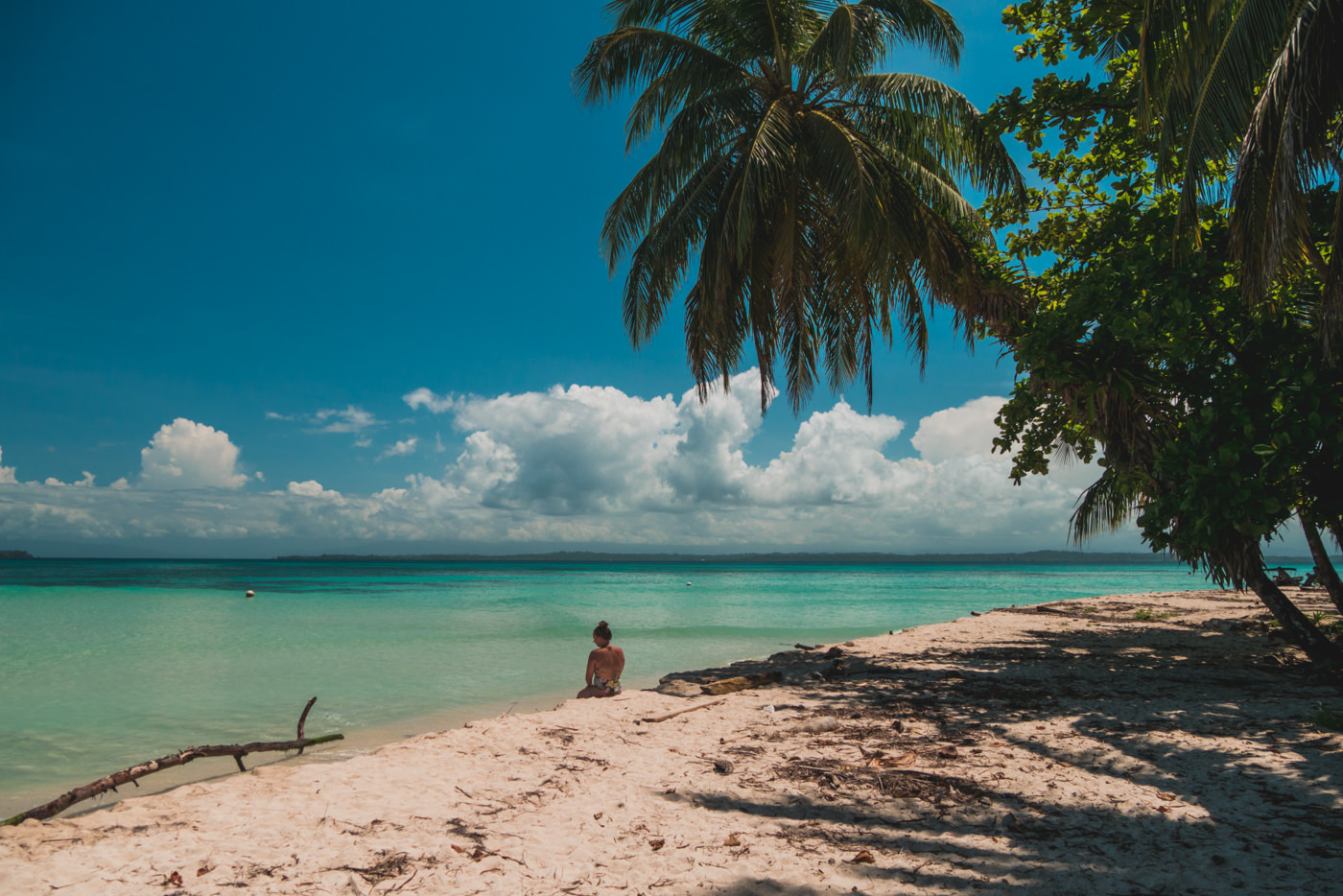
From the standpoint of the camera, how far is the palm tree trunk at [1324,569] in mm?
7004

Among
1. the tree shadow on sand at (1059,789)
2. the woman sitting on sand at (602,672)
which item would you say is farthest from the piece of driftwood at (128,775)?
the tree shadow on sand at (1059,789)

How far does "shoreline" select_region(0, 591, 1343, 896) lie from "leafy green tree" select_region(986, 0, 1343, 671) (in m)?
1.54

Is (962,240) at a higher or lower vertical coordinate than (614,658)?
higher

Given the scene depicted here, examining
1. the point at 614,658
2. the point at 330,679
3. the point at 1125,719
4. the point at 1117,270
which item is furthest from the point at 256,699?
the point at 1117,270

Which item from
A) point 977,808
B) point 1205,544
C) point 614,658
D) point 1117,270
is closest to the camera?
point 977,808

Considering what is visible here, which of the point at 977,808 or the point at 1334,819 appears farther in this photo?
the point at 977,808

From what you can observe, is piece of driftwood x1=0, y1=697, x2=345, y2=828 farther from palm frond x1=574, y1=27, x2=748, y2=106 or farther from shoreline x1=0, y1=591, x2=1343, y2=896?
palm frond x1=574, y1=27, x2=748, y2=106

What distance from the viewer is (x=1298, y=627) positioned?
255 inches

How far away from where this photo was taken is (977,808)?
3395 mm

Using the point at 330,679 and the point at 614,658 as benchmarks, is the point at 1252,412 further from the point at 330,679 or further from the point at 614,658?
the point at 330,679

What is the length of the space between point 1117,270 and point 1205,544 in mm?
2473

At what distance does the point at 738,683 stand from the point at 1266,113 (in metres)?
6.26

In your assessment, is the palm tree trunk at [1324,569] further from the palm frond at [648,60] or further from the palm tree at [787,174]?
the palm frond at [648,60]

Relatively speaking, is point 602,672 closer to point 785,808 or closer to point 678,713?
point 678,713
